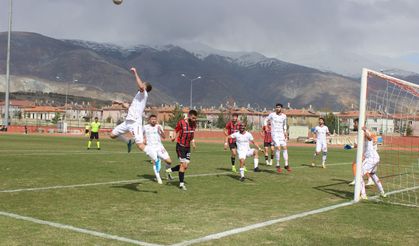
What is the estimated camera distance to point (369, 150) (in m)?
11.7

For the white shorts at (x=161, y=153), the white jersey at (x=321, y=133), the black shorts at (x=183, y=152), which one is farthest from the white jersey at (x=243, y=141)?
the white jersey at (x=321, y=133)

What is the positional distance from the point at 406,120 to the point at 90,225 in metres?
11.3

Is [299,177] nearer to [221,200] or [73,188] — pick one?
[221,200]

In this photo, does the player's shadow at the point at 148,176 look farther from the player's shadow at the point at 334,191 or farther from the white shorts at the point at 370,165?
the white shorts at the point at 370,165

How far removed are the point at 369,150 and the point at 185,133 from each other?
4600 mm

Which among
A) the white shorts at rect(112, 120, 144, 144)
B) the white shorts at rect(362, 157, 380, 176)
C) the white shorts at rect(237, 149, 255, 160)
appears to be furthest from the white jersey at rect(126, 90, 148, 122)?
the white shorts at rect(362, 157, 380, 176)

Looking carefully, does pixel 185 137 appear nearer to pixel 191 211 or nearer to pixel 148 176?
pixel 148 176

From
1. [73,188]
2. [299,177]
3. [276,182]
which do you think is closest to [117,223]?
[73,188]

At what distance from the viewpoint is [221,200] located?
1015cm

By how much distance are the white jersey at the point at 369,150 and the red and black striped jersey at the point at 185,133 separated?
4344 millimetres

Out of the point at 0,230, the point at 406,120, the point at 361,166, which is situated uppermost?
the point at 406,120

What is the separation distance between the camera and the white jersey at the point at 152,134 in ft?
46.6

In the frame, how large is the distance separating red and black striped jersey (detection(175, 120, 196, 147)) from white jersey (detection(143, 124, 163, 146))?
1.93 meters

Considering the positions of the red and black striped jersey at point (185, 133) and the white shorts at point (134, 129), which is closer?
the white shorts at point (134, 129)
